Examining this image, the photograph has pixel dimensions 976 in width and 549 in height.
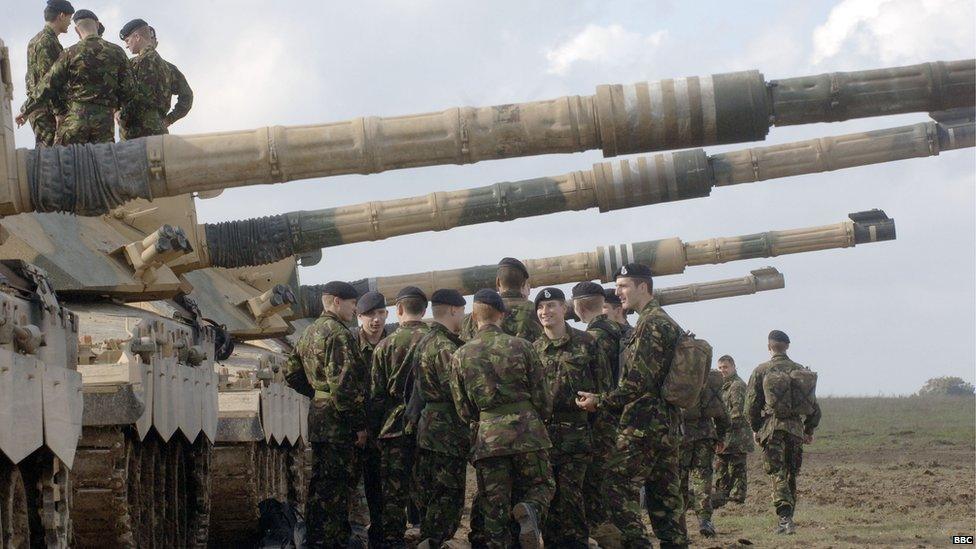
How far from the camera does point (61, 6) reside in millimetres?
12977

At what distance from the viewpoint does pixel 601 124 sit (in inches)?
352

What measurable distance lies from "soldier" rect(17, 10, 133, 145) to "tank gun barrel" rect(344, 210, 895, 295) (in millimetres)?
7327

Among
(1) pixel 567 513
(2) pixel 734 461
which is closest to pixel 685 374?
(1) pixel 567 513

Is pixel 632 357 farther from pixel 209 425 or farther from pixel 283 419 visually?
pixel 283 419

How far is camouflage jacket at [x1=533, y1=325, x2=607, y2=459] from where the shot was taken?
10453mm

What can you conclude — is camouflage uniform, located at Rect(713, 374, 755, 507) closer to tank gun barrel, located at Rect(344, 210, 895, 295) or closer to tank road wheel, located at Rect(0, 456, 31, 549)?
tank gun barrel, located at Rect(344, 210, 895, 295)

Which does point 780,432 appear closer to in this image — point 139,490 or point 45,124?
point 139,490

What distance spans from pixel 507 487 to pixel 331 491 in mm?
1860

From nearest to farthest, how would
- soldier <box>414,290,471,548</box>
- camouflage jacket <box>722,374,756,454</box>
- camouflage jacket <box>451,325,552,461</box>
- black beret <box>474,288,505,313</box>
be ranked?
camouflage jacket <box>451,325,552,461</box> < black beret <box>474,288,505,313</box> < soldier <box>414,290,471,548</box> < camouflage jacket <box>722,374,756,454</box>

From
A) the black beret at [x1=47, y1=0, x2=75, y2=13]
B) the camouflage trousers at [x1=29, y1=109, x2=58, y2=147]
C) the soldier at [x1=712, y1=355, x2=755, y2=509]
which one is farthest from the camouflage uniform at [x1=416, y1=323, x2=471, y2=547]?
the soldier at [x1=712, y1=355, x2=755, y2=509]

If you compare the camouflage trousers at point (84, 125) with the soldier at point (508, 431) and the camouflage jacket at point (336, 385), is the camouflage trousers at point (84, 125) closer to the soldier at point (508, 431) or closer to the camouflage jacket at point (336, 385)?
the camouflage jacket at point (336, 385)

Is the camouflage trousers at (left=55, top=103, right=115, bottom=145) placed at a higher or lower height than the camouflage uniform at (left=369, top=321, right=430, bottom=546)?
higher

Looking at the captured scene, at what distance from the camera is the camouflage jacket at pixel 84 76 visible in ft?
39.6

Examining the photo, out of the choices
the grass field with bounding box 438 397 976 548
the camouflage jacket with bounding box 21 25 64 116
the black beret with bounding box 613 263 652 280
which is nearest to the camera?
the black beret with bounding box 613 263 652 280
